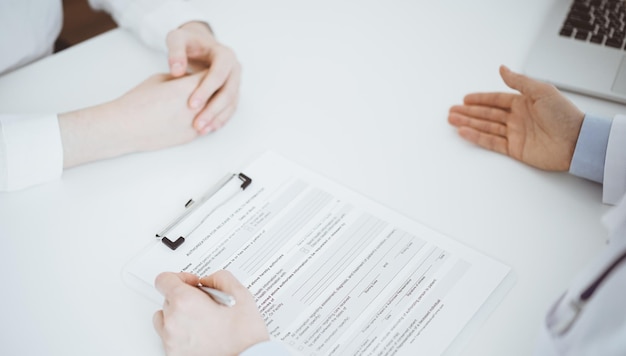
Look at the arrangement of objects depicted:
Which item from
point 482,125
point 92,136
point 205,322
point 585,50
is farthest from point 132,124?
point 585,50

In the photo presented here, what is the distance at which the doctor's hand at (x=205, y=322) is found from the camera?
669 millimetres

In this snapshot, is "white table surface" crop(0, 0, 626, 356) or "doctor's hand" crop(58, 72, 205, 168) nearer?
"white table surface" crop(0, 0, 626, 356)

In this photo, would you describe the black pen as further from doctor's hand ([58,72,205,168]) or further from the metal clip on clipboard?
doctor's hand ([58,72,205,168])

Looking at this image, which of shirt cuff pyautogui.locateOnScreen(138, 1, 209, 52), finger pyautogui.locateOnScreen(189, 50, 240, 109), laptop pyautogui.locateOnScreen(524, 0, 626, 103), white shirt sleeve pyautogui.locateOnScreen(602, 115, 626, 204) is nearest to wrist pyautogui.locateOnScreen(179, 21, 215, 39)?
shirt cuff pyautogui.locateOnScreen(138, 1, 209, 52)

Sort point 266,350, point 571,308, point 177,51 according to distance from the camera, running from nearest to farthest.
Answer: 1. point 571,308
2. point 266,350
3. point 177,51

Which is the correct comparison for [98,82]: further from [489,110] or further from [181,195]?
[489,110]

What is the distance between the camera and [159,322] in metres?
0.69

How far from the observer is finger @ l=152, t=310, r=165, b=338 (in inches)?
27.1

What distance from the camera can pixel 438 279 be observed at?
2.46ft

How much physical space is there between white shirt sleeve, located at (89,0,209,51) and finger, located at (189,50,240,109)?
17 centimetres

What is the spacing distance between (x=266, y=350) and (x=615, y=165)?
22.3 inches

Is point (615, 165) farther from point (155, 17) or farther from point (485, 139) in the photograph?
point (155, 17)

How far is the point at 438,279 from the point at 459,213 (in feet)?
0.43

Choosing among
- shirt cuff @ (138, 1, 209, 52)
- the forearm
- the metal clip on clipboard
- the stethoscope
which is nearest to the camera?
the stethoscope
